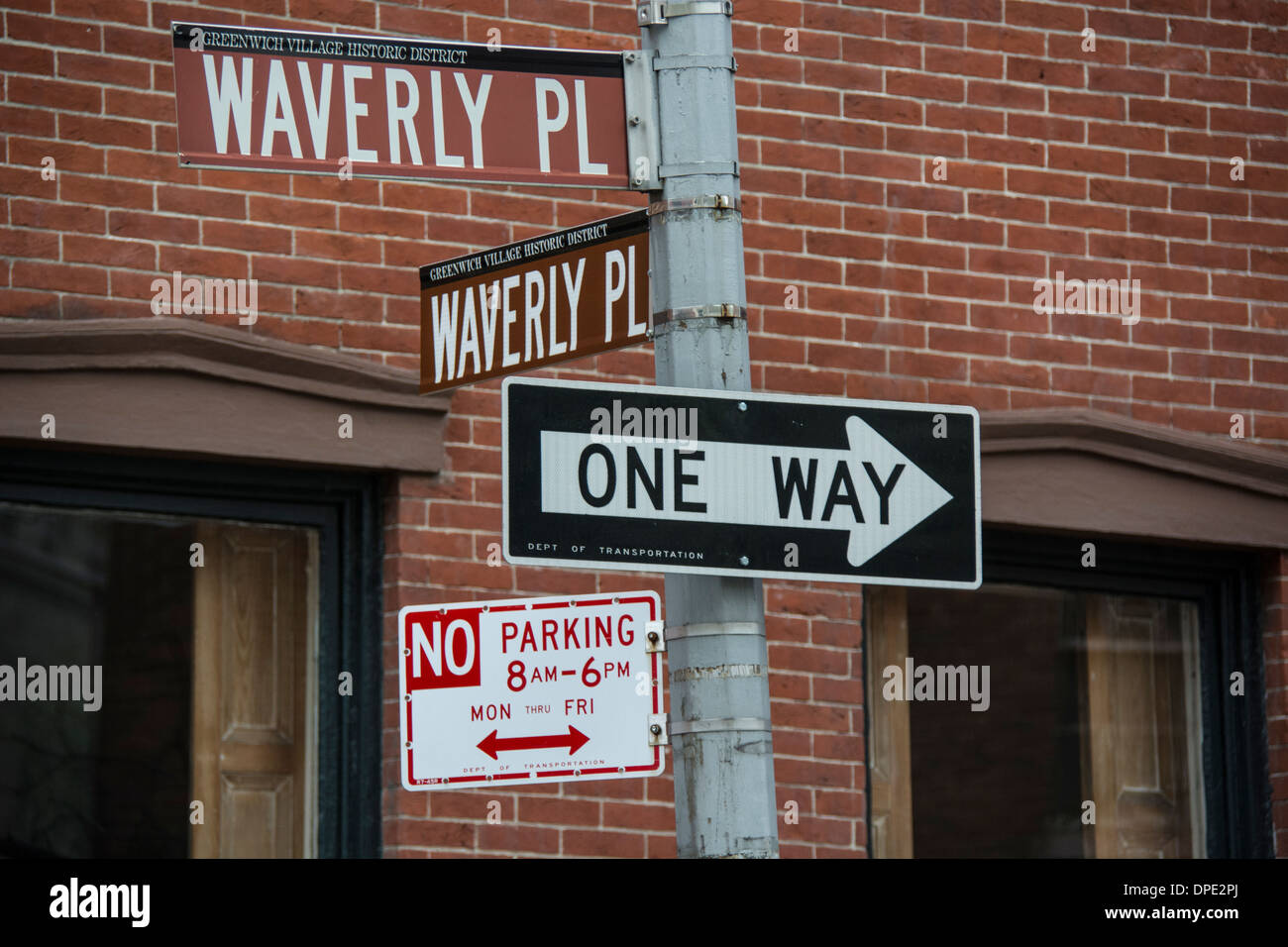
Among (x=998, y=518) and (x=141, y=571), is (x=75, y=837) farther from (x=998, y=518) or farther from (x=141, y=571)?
(x=998, y=518)

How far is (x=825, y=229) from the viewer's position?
320 inches

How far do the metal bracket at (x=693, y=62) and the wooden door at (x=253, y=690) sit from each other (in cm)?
310

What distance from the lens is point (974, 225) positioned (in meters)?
8.34

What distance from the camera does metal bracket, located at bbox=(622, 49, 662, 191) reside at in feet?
15.9

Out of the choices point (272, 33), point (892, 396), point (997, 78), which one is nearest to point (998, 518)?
point (892, 396)

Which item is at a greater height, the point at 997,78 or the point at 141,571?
the point at 997,78

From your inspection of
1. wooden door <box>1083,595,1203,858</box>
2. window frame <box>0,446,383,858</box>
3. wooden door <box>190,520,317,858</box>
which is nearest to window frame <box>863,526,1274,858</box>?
wooden door <box>1083,595,1203,858</box>

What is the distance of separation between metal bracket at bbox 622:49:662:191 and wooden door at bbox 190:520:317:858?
9.90 feet

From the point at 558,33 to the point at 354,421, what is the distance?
165 centimetres

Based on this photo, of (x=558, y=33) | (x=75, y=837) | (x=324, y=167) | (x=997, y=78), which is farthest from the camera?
(x=997, y=78)

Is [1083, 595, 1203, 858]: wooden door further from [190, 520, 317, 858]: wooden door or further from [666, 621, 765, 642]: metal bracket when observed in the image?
[666, 621, 765, 642]: metal bracket

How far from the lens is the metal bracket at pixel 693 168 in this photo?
15.8 feet

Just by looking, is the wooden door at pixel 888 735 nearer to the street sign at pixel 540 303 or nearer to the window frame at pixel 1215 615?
the window frame at pixel 1215 615

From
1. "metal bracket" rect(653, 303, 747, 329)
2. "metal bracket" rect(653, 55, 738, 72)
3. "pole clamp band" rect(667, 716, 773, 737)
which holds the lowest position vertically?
"pole clamp band" rect(667, 716, 773, 737)
